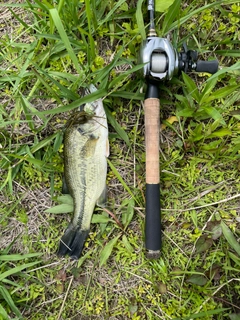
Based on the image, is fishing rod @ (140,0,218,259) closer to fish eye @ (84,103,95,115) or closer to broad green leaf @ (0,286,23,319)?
fish eye @ (84,103,95,115)

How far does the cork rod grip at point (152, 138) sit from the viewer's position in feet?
7.07

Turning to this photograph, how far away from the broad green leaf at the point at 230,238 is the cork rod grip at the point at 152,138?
589 mm

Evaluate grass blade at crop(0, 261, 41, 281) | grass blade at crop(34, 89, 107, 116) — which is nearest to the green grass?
grass blade at crop(0, 261, 41, 281)

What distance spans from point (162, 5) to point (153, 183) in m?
1.21

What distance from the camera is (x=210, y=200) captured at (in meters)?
2.38

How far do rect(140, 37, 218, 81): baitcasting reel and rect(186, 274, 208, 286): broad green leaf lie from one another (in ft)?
4.31

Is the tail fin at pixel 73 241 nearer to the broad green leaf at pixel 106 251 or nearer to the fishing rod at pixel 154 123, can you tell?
the broad green leaf at pixel 106 251

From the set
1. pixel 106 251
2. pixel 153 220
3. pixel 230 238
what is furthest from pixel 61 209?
pixel 230 238

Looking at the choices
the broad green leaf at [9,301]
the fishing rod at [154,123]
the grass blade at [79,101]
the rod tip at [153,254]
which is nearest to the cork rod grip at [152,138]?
the fishing rod at [154,123]

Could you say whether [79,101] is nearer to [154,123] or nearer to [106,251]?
[154,123]

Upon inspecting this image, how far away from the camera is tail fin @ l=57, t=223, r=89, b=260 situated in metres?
2.35

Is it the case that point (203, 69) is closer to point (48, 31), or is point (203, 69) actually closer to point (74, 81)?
point (74, 81)

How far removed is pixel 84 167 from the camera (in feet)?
7.54

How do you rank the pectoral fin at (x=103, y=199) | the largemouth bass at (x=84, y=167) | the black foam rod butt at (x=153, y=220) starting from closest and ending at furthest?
1. the black foam rod butt at (x=153, y=220)
2. the largemouth bass at (x=84, y=167)
3. the pectoral fin at (x=103, y=199)
